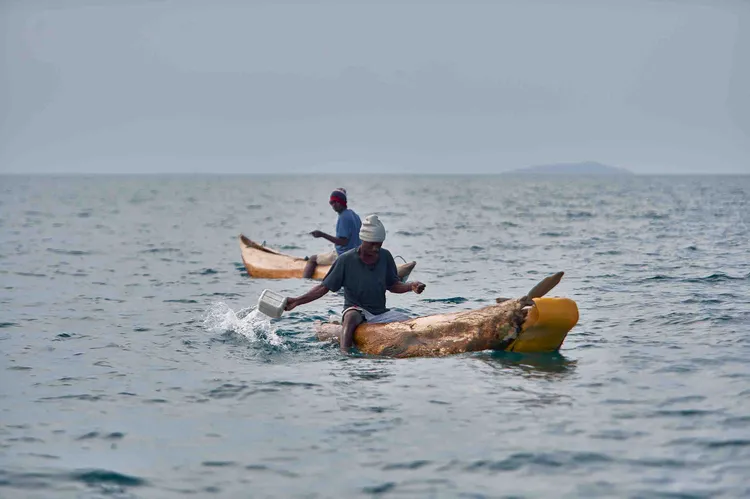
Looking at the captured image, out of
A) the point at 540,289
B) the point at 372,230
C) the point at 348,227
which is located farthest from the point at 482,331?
the point at 348,227

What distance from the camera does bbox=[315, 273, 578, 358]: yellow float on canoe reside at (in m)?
11.5

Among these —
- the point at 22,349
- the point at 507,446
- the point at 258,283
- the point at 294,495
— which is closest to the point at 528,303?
the point at 507,446

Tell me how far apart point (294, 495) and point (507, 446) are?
227 cm

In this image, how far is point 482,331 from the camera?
11758 millimetres

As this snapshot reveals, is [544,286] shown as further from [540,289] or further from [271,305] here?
[271,305]

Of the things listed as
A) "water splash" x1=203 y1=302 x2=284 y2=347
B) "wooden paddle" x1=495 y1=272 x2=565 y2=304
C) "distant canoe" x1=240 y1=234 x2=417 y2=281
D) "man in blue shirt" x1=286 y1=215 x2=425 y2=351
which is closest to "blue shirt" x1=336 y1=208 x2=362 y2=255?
"distant canoe" x1=240 y1=234 x2=417 y2=281

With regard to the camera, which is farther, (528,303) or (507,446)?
(528,303)

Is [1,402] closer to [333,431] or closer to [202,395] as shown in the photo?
[202,395]

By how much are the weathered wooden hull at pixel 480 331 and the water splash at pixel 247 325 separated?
2019mm

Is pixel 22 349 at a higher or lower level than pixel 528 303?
lower

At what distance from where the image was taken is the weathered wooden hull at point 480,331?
454 inches

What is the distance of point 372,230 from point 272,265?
11322 millimetres

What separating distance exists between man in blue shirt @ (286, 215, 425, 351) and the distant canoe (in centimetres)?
830

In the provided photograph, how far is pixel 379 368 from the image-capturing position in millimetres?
11484
